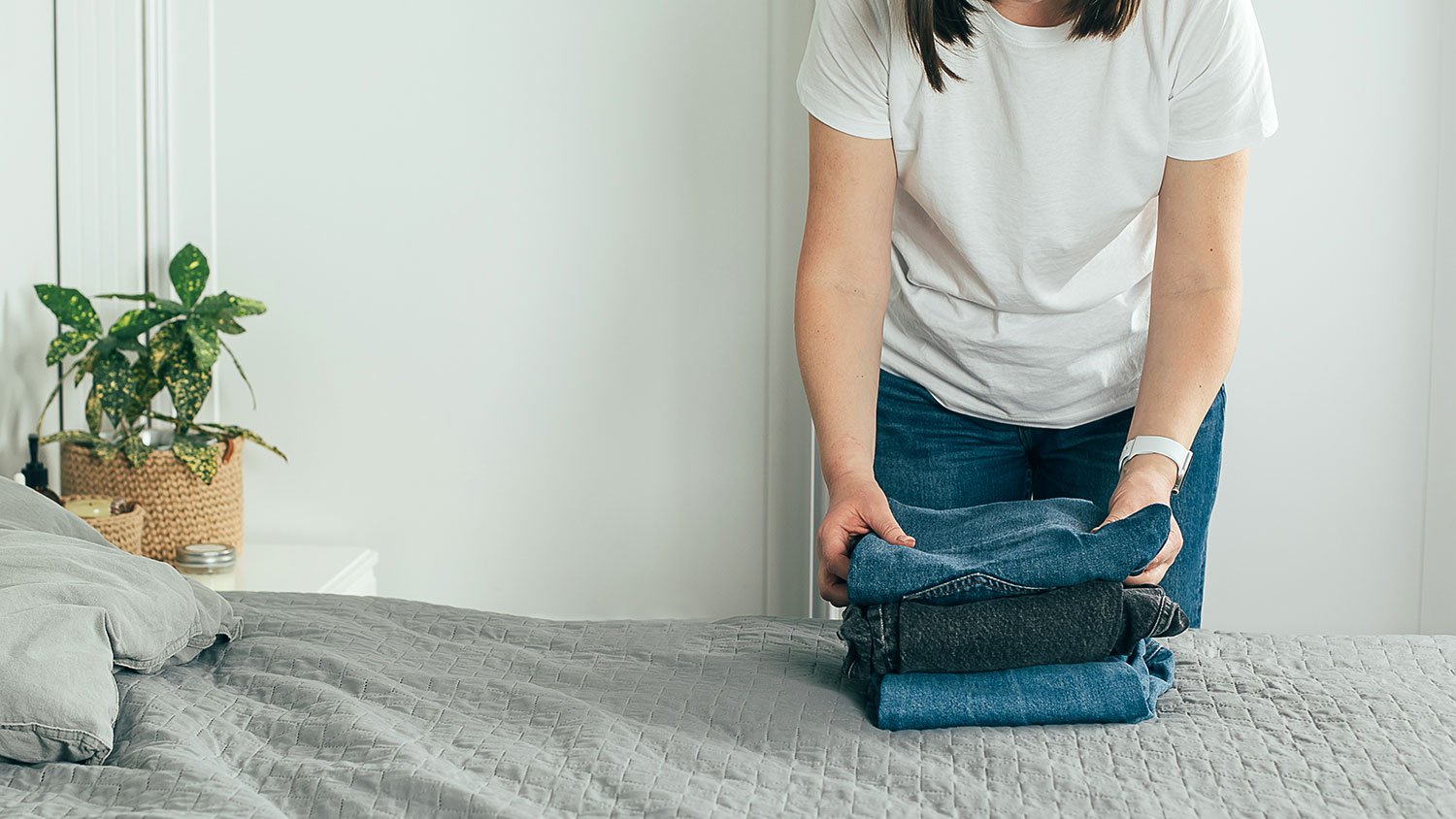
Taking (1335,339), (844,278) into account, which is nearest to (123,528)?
(844,278)

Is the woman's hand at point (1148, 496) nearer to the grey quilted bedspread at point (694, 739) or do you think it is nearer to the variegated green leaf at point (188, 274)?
the grey quilted bedspread at point (694, 739)

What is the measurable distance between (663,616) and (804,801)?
139 cm

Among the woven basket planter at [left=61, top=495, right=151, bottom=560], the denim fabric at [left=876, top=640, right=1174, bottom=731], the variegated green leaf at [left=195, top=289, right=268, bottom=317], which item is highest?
the variegated green leaf at [left=195, top=289, right=268, bottom=317]

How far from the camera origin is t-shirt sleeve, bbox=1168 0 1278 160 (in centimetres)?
126

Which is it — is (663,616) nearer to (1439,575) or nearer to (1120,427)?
(1120,427)

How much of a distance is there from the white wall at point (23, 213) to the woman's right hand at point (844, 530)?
1378mm

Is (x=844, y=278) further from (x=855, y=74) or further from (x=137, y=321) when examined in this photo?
(x=137, y=321)

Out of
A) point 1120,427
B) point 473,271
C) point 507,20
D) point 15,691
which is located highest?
point 507,20

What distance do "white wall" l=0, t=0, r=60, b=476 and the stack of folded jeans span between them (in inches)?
58.2

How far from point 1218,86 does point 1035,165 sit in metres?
0.19

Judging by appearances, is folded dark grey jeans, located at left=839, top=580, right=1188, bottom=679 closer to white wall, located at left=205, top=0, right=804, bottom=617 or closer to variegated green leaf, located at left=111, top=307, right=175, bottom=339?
white wall, located at left=205, top=0, right=804, bottom=617

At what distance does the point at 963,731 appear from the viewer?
3.21 ft

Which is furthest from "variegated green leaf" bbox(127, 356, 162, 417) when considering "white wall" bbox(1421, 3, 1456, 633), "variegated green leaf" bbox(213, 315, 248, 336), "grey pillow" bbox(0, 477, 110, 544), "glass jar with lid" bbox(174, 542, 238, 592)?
"white wall" bbox(1421, 3, 1456, 633)

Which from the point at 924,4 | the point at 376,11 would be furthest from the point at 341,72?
the point at 924,4
